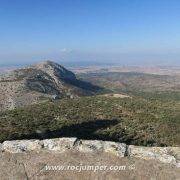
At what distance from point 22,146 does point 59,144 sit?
1.49 meters

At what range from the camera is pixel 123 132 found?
53.3 metres

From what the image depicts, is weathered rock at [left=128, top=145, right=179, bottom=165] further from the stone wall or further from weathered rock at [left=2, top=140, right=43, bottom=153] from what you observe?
weathered rock at [left=2, top=140, right=43, bottom=153]

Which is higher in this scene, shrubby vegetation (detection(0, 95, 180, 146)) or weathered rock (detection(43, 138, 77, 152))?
weathered rock (detection(43, 138, 77, 152))

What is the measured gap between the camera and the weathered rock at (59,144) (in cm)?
1348

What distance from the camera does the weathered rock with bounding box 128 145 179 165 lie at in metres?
12.9

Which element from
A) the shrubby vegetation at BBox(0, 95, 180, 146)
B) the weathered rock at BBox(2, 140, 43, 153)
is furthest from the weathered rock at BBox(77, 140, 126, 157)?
the shrubby vegetation at BBox(0, 95, 180, 146)

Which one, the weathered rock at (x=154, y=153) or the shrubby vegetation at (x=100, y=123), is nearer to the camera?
the weathered rock at (x=154, y=153)

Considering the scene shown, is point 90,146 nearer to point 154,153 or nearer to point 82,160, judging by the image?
point 82,160

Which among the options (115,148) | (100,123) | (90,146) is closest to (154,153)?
(115,148)

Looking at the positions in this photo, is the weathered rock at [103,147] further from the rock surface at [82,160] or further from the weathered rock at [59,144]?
the weathered rock at [59,144]

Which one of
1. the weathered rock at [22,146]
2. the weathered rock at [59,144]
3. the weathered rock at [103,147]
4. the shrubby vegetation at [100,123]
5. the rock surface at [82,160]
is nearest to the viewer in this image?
the rock surface at [82,160]

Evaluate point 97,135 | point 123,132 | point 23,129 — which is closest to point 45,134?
point 23,129

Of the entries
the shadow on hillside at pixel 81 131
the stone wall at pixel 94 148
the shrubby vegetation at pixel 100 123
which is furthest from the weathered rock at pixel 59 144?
the shadow on hillside at pixel 81 131

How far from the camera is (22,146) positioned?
→ 13.9m
